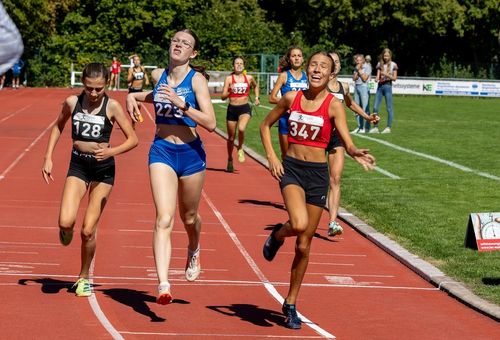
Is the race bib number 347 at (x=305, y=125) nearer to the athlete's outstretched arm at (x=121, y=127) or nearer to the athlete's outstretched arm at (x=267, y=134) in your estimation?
the athlete's outstretched arm at (x=267, y=134)

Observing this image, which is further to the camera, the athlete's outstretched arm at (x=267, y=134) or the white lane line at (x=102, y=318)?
the athlete's outstretched arm at (x=267, y=134)

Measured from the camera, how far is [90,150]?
9758 millimetres

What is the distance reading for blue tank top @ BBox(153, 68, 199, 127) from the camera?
921 centimetres

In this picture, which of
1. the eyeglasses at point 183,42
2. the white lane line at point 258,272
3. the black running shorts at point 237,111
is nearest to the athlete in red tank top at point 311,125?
the eyeglasses at point 183,42

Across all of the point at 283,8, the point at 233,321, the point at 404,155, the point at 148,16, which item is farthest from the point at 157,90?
the point at 283,8

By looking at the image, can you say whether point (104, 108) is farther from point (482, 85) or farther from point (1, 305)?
point (482, 85)

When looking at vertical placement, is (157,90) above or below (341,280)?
above

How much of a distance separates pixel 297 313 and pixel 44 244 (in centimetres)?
434

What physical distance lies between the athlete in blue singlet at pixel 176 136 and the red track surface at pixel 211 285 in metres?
0.73

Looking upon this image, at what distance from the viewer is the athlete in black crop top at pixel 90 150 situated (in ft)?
31.9

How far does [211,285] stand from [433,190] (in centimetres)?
876

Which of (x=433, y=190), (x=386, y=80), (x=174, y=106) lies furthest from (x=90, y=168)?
(x=386, y=80)

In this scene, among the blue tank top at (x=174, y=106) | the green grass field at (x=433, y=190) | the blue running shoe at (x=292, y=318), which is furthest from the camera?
the green grass field at (x=433, y=190)

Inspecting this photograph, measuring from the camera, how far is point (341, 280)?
37.2 ft
